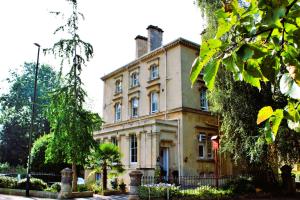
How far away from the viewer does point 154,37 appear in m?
32.3

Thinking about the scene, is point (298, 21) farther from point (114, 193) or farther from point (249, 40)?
point (114, 193)

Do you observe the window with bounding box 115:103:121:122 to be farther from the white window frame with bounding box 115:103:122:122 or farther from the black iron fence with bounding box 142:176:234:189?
the black iron fence with bounding box 142:176:234:189

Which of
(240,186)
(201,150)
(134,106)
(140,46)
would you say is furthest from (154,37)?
(240,186)

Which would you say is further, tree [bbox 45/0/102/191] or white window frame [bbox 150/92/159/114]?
white window frame [bbox 150/92/159/114]

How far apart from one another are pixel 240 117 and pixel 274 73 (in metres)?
19.1

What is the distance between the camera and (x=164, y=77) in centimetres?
2834

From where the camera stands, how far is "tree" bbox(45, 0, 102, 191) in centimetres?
1869

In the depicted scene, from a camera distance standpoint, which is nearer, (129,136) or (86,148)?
(86,148)

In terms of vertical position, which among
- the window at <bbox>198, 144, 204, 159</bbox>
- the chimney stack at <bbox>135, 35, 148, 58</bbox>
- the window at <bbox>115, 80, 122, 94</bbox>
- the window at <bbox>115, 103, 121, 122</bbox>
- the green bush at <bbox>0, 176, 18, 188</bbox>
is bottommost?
the green bush at <bbox>0, 176, 18, 188</bbox>

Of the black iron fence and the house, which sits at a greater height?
the house

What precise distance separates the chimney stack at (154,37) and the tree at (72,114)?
1232 centimetres

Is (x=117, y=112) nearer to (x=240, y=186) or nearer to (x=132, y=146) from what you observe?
(x=132, y=146)

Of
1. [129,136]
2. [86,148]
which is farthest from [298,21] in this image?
[129,136]

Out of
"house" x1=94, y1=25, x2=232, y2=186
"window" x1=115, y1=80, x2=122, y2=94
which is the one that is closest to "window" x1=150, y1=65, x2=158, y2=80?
"house" x1=94, y1=25, x2=232, y2=186
